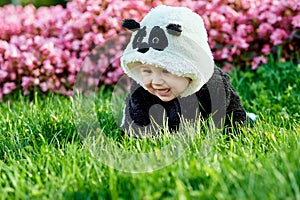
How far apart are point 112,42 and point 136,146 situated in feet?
5.56

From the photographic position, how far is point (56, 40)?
173 inches

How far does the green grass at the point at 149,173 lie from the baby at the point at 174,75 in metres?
0.12

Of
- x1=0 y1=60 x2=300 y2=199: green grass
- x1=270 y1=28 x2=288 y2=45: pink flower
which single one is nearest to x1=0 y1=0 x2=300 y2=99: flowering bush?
x1=270 y1=28 x2=288 y2=45: pink flower

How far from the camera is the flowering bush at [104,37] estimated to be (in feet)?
13.7

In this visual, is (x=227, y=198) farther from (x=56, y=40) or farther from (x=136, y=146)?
(x=56, y=40)

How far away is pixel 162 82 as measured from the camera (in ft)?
7.56

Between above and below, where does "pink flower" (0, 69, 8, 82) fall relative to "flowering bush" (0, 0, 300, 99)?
below

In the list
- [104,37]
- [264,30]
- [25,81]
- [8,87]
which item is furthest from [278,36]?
[8,87]

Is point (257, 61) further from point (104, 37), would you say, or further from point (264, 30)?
point (104, 37)

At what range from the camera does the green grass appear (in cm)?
168

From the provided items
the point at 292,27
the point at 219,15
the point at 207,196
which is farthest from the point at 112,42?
the point at 207,196

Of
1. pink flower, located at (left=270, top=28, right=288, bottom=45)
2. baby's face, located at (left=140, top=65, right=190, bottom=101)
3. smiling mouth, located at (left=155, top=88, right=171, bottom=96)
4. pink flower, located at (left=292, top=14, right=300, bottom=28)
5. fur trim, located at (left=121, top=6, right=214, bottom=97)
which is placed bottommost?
pink flower, located at (left=270, top=28, right=288, bottom=45)

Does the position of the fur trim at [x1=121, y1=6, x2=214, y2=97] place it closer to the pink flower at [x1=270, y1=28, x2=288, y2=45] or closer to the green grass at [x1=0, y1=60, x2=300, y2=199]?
the green grass at [x1=0, y1=60, x2=300, y2=199]

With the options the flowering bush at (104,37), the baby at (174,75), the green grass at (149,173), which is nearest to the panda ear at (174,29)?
the baby at (174,75)
